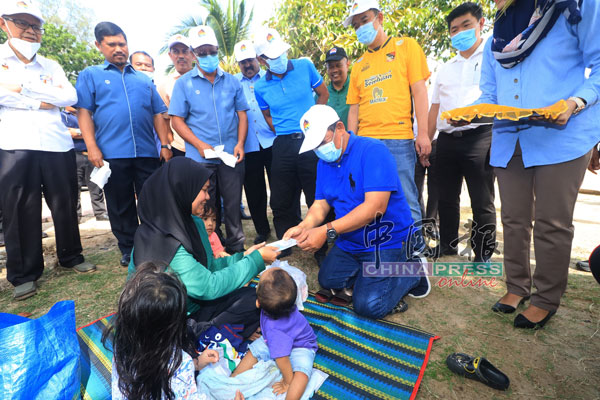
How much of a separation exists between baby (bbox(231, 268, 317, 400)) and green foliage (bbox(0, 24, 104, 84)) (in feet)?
77.0

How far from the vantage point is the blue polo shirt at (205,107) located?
3.52 m

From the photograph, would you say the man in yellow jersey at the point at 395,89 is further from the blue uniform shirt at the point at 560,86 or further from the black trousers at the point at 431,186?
the blue uniform shirt at the point at 560,86

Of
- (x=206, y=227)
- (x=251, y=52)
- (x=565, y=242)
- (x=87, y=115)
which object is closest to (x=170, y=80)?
(x=251, y=52)

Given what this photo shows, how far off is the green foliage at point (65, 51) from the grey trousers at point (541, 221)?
23.9 meters

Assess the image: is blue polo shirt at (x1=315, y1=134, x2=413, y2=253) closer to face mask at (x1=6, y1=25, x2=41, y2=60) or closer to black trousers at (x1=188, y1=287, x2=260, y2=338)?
black trousers at (x1=188, y1=287, x2=260, y2=338)

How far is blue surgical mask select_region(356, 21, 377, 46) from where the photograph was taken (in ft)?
10.3

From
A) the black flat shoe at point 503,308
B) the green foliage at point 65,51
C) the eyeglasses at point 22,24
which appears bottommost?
the black flat shoe at point 503,308

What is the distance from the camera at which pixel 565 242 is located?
6.75 ft

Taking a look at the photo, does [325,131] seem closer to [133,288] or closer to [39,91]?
[133,288]

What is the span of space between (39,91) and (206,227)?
2.09 metres

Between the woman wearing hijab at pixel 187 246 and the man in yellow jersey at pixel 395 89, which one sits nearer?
the woman wearing hijab at pixel 187 246

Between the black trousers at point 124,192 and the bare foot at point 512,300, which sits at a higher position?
the black trousers at point 124,192

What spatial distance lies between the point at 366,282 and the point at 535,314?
1191 millimetres

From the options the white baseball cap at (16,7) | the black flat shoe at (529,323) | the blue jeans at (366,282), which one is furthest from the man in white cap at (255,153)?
the black flat shoe at (529,323)
